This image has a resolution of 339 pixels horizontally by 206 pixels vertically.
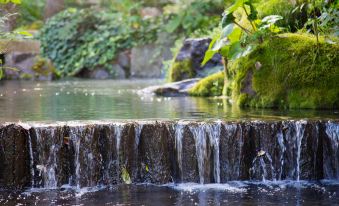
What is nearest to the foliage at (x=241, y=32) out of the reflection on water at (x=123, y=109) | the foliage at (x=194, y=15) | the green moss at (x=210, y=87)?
the reflection on water at (x=123, y=109)

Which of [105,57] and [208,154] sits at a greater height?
[105,57]

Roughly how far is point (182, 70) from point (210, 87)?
2.22m

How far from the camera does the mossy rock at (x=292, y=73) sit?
8.62 metres

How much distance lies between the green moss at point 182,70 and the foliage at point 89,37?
7597 millimetres

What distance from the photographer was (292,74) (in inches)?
346

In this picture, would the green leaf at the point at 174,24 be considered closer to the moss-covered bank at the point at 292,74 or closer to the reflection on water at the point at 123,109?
the reflection on water at the point at 123,109

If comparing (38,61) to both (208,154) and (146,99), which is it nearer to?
(146,99)

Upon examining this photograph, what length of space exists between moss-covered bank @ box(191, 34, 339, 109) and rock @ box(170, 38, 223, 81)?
441 centimetres

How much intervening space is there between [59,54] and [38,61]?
3103mm

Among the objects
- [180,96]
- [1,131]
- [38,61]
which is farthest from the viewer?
[38,61]

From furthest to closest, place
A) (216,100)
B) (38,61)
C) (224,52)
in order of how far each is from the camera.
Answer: (38,61)
(216,100)
(224,52)

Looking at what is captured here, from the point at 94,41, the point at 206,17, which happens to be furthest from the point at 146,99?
the point at 94,41

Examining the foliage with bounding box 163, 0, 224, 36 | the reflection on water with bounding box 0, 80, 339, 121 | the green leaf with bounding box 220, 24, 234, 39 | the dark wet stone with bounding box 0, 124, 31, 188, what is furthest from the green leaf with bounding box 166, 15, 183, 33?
the dark wet stone with bounding box 0, 124, 31, 188

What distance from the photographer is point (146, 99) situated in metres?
11.0
